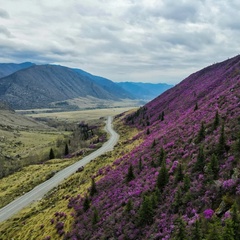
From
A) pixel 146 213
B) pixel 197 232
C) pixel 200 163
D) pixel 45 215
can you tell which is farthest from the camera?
pixel 45 215

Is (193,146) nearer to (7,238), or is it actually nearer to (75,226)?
(75,226)

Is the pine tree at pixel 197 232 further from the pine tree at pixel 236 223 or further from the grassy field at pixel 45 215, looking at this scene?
the grassy field at pixel 45 215

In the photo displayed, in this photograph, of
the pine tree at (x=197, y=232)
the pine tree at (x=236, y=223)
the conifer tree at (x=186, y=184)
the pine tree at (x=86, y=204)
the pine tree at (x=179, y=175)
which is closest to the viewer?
the pine tree at (x=236, y=223)

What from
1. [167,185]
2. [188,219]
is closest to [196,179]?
[167,185]

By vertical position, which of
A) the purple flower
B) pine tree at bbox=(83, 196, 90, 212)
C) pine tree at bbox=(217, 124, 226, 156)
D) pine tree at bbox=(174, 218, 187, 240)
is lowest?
pine tree at bbox=(83, 196, 90, 212)

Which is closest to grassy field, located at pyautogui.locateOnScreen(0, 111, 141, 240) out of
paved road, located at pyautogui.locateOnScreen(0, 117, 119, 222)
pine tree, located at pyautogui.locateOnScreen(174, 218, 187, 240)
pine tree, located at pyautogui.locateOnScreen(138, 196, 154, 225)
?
paved road, located at pyautogui.locateOnScreen(0, 117, 119, 222)

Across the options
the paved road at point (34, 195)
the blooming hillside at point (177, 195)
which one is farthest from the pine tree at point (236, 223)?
the paved road at point (34, 195)

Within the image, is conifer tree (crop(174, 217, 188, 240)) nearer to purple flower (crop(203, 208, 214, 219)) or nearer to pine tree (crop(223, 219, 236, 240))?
purple flower (crop(203, 208, 214, 219))

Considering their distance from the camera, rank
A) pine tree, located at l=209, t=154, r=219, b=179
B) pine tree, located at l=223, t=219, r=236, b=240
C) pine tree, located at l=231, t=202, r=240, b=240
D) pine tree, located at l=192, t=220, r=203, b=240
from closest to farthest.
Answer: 1. pine tree, located at l=223, t=219, r=236, b=240
2. pine tree, located at l=231, t=202, r=240, b=240
3. pine tree, located at l=192, t=220, r=203, b=240
4. pine tree, located at l=209, t=154, r=219, b=179

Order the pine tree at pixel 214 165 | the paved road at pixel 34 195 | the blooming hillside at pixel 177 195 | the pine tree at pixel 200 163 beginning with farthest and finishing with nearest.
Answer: the paved road at pixel 34 195
the pine tree at pixel 200 163
the pine tree at pixel 214 165
the blooming hillside at pixel 177 195

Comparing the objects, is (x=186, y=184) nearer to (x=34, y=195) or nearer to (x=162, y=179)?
(x=162, y=179)

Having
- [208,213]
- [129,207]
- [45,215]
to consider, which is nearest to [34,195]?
[45,215]
